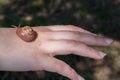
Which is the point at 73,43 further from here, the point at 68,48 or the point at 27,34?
the point at 27,34

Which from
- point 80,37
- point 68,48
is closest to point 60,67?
→ point 68,48

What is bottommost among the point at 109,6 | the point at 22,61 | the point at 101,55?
the point at 109,6

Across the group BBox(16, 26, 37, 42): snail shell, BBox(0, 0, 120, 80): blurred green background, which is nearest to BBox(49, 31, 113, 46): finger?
BBox(16, 26, 37, 42): snail shell

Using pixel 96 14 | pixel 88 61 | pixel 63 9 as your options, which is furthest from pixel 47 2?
pixel 88 61

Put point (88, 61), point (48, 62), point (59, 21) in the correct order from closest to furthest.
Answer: point (48, 62)
point (88, 61)
point (59, 21)

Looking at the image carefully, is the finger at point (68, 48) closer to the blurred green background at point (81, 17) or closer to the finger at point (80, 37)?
the finger at point (80, 37)

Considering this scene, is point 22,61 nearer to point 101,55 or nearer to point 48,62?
point 48,62

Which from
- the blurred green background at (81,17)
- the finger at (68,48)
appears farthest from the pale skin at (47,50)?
the blurred green background at (81,17)
